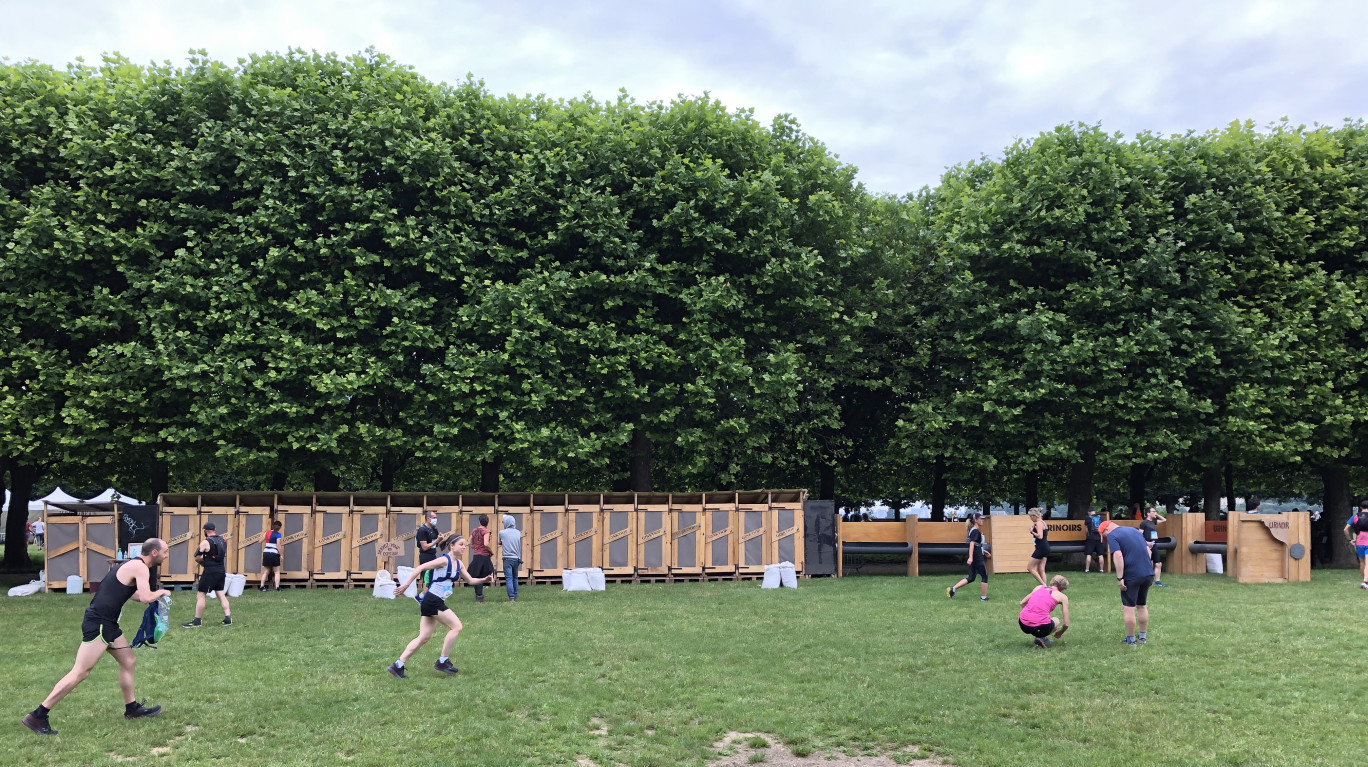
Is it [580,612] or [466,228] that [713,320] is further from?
[580,612]

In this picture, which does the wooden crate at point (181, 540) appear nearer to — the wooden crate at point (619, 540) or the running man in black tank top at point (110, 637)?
the wooden crate at point (619, 540)

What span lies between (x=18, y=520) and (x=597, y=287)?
72.7 feet

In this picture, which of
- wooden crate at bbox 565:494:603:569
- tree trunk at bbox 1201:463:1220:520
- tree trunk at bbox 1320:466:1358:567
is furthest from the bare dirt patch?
tree trunk at bbox 1320:466:1358:567

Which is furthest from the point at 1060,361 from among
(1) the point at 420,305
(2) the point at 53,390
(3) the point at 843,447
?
(2) the point at 53,390

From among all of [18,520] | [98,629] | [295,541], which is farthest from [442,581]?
[18,520]

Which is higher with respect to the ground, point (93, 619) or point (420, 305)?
point (420, 305)

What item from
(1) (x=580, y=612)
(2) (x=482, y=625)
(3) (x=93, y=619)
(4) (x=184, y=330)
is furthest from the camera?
(4) (x=184, y=330)

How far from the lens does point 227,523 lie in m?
24.8

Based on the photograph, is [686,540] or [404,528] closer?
[404,528]

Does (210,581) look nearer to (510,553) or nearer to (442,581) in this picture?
(510,553)

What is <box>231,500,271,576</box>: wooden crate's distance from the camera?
24.7 m

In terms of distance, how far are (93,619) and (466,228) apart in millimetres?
16964

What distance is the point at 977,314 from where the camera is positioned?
28.5 metres

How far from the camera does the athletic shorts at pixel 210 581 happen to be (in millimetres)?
16750
